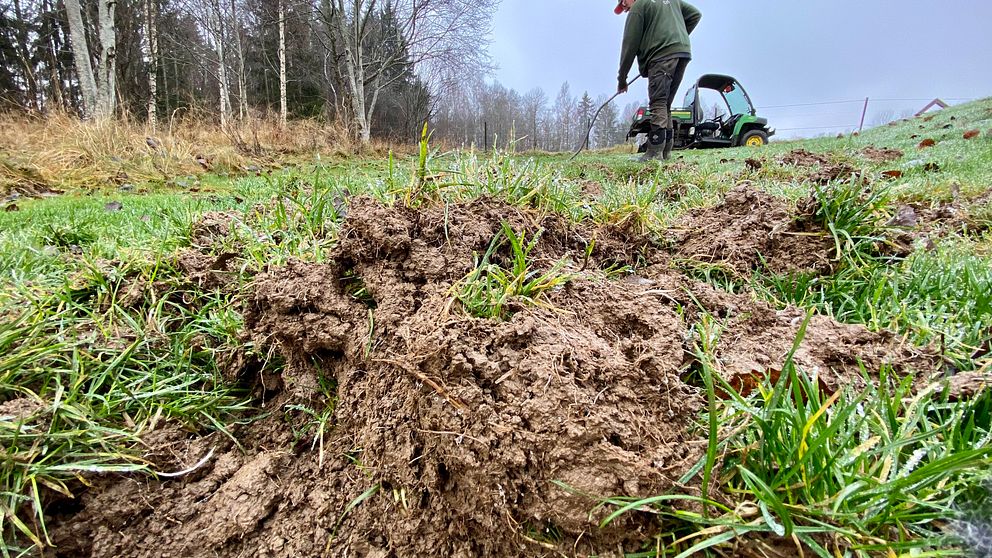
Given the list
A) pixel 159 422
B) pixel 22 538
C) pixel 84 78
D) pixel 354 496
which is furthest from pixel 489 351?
pixel 84 78

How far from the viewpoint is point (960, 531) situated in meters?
0.69

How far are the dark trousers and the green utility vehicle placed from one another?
8.86m

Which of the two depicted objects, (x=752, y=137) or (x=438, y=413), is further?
(x=752, y=137)

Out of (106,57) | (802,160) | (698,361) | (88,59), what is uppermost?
(106,57)

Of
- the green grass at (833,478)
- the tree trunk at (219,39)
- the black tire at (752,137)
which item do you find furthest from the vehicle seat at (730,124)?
the tree trunk at (219,39)

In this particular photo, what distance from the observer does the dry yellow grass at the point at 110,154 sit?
6293 millimetres

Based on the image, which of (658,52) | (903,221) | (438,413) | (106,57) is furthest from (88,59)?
(903,221)

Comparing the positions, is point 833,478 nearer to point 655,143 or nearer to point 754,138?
point 655,143

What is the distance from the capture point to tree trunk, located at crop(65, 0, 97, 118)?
338 inches

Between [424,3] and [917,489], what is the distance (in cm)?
2356

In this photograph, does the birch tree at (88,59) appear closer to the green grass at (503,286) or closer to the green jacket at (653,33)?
the green jacket at (653,33)

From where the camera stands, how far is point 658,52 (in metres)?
6.85

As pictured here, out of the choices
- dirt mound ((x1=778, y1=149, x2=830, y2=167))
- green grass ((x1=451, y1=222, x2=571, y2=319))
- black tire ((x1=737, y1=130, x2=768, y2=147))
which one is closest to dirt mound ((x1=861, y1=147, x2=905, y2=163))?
dirt mound ((x1=778, y1=149, x2=830, y2=167))

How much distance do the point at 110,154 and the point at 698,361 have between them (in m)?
10.3
